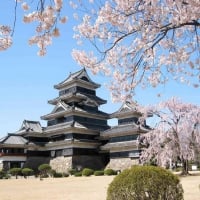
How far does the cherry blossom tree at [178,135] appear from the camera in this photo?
101 feet

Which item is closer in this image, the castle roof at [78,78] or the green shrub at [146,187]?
the green shrub at [146,187]

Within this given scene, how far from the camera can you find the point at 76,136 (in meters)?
44.1

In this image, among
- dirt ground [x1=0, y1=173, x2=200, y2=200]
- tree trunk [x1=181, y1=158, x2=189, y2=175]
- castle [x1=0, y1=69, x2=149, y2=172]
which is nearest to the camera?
dirt ground [x1=0, y1=173, x2=200, y2=200]

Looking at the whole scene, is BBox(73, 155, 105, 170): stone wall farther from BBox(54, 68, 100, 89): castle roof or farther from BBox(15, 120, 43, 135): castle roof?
BBox(54, 68, 100, 89): castle roof

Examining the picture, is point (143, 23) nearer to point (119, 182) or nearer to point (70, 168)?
point (119, 182)

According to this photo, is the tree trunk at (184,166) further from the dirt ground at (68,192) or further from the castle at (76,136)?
the castle at (76,136)

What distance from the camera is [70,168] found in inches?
1676

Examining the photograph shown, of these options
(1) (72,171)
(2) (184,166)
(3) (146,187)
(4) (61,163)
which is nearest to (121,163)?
(1) (72,171)

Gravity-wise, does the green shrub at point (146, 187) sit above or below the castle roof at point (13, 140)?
below

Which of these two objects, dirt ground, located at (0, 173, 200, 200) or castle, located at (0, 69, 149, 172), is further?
castle, located at (0, 69, 149, 172)

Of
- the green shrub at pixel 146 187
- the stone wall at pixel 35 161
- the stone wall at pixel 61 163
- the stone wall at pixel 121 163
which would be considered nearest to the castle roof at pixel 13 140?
the stone wall at pixel 35 161

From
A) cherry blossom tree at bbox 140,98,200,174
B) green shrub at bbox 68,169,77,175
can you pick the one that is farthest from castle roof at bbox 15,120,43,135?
cherry blossom tree at bbox 140,98,200,174

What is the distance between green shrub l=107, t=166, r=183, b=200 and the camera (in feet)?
26.6

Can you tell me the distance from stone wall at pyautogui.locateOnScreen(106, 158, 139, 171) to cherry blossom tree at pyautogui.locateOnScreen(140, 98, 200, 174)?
25.2ft
